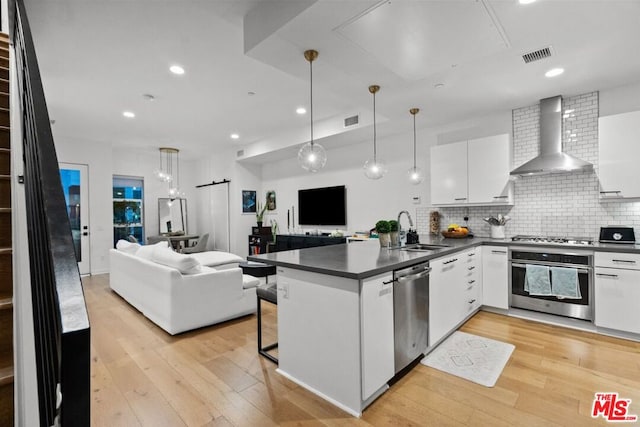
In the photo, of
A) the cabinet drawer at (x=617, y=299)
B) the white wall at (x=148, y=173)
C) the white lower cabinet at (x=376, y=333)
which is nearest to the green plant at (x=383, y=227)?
the white lower cabinet at (x=376, y=333)

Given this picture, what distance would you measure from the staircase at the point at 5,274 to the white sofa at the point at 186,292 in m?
1.87

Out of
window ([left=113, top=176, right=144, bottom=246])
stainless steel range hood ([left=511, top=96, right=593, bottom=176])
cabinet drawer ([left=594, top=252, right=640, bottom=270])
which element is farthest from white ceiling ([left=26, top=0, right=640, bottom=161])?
window ([left=113, top=176, right=144, bottom=246])

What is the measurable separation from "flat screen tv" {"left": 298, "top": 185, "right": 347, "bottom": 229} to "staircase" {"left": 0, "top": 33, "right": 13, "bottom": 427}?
4988mm

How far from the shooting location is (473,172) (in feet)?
14.1

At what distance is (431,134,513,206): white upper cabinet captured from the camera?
4086 millimetres

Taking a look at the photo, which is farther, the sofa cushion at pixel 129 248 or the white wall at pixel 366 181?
the white wall at pixel 366 181

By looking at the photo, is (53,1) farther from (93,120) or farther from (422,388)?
(422,388)

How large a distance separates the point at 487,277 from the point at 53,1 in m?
5.11

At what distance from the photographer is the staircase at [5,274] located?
42.1 inches

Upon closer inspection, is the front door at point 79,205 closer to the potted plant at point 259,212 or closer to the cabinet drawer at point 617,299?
the potted plant at point 259,212

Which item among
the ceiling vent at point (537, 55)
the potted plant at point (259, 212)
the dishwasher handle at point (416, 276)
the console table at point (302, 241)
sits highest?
the ceiling vent at point (537, 55)

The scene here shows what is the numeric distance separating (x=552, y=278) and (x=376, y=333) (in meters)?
2.58

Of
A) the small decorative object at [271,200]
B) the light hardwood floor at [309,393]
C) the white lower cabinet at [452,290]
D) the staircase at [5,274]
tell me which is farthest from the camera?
the small decorative object at [271,200]

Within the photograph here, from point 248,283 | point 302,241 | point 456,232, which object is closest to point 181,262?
point 248,283
